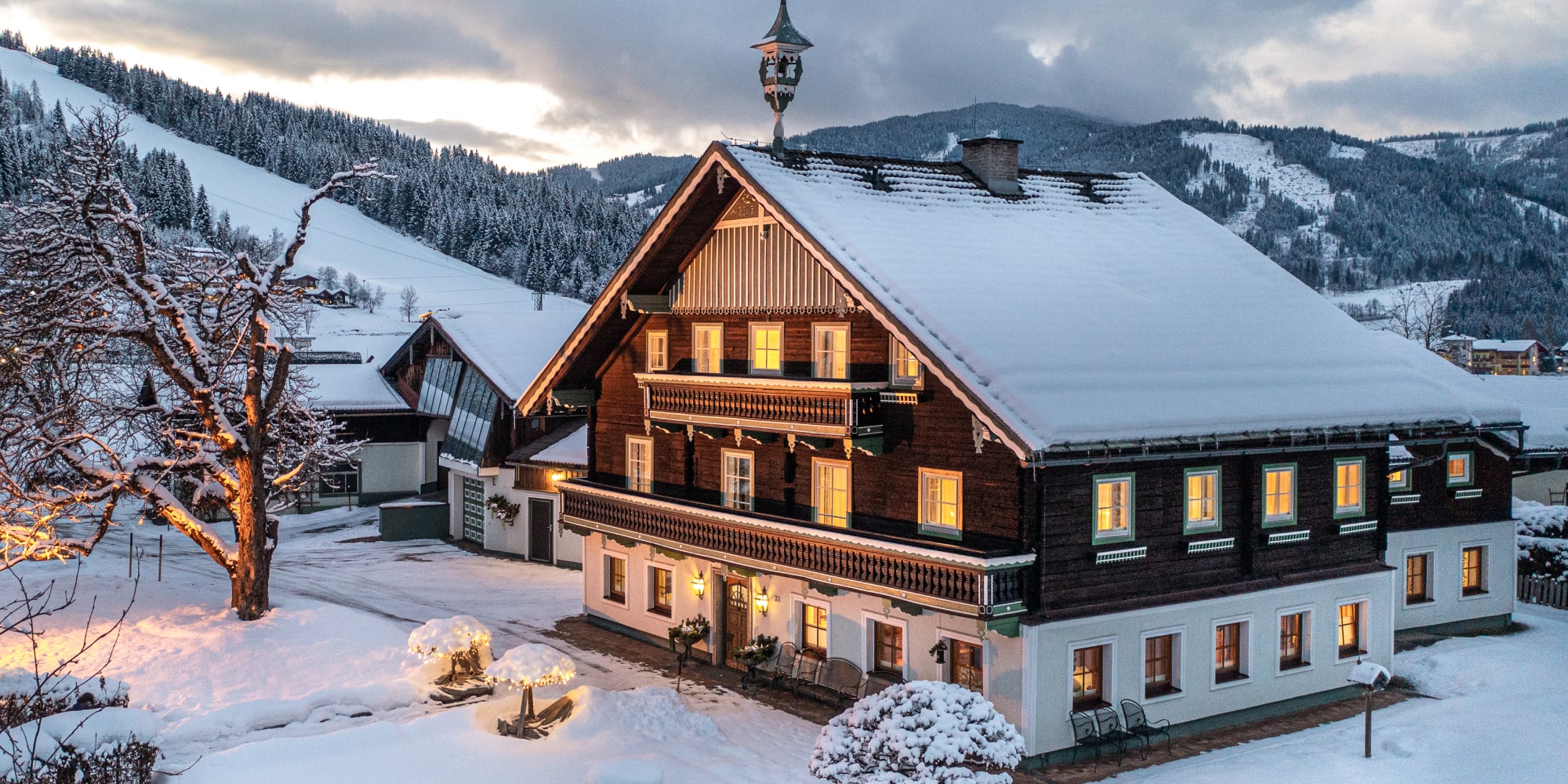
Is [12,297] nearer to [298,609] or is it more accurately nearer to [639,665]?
[298,609]

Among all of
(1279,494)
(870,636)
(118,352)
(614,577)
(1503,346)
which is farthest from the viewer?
(1503,346)

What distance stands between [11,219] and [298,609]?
34.1 ft

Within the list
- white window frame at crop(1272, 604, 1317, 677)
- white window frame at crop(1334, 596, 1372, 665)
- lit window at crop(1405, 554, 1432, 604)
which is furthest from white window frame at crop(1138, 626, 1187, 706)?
lit window at crop(1405, 554, 1432, 604)

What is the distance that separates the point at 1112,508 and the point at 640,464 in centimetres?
1391

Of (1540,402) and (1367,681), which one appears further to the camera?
(1540,402)

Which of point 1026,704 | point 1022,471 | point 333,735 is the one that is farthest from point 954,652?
point 333,735

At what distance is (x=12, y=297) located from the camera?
2678cm

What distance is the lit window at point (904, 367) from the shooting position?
2473 cm

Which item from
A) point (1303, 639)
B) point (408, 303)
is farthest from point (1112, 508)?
point (408, 303)

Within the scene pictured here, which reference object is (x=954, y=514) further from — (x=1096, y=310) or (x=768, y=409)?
(x=1096, y=310)

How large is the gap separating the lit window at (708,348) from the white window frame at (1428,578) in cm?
1737

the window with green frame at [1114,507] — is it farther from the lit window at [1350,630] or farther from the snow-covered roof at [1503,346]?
the snow-covered roof at [1503,346]

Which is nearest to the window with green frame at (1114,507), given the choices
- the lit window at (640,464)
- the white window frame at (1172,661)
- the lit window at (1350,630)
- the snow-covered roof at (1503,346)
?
the white window frame at (1172,661)

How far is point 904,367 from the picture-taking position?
985 inches
